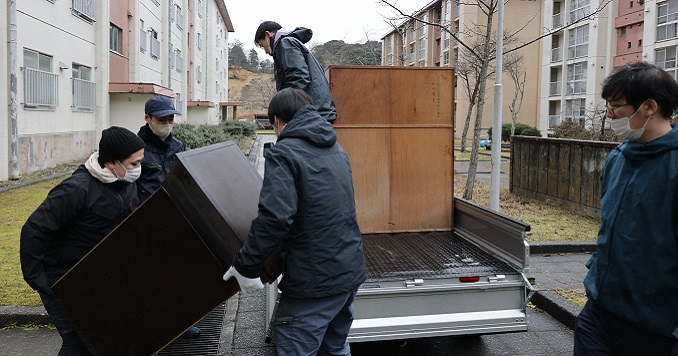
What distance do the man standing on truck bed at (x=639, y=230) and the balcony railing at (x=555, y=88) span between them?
46.8 m

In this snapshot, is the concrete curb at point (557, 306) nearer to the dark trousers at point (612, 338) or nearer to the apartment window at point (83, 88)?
the dark trousers at point (612, 338)

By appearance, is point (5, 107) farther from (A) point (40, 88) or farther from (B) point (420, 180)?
(B) point (420, 180)

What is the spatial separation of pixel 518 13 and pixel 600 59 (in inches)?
392

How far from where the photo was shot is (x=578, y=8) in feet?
136

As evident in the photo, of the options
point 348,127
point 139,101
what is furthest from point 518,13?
point 348,127

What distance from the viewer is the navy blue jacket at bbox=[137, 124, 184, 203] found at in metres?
4.76

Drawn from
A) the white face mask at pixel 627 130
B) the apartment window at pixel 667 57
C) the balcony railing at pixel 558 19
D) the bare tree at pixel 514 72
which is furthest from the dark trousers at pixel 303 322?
the balcony railing at pixel 558 19

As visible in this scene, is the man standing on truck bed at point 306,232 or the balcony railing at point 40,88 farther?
the balcony railing at point 40,88

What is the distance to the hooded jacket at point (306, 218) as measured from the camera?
9.40 ft

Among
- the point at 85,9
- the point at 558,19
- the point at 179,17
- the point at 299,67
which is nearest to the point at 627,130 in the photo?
the point at 299,67

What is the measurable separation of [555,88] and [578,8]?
7.48 m

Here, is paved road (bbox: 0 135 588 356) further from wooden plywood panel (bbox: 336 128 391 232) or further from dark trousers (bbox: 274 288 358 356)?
dark trousers (bbox: 274 288 358 356)

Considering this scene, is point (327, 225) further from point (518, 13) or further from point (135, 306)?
point (518, 13)

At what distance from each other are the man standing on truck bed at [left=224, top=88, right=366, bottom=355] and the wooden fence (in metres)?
7.59
